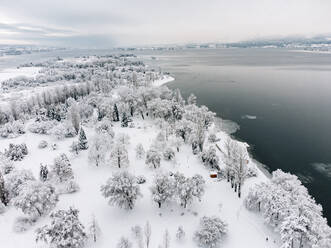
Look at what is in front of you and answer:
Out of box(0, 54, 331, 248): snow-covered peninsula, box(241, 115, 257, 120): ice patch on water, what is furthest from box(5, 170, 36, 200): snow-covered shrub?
box(241, 115, 257, 120): ice patch on water

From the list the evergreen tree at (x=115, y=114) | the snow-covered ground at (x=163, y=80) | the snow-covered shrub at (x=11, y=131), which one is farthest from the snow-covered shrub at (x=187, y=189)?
the snow-covered ground at (x=163, y=80)

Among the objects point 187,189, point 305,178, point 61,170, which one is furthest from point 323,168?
point 61,170

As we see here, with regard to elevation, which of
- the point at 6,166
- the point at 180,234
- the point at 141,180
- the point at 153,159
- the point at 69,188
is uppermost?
the point at 153,159

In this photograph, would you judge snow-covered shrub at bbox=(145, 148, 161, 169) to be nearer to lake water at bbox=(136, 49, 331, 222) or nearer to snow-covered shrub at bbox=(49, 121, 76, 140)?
lake water at bbox=(136, 49, 331, 222)

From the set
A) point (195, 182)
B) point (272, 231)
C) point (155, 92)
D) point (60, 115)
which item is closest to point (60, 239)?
point (195, 182)

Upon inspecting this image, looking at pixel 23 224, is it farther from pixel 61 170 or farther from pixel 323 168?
pixel 323 168
